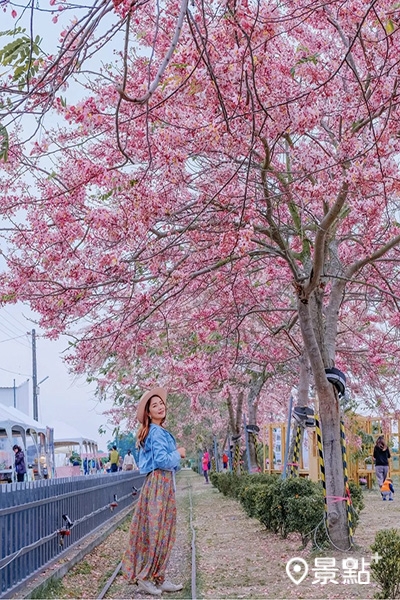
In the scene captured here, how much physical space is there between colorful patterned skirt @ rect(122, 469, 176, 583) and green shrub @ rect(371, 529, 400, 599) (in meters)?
2.26

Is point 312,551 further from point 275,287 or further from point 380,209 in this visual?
point 275,287

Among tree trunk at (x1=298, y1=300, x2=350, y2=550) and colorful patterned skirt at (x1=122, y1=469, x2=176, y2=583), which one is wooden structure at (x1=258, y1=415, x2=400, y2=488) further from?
colorful patterned skirt at (x1=122, y1=469, x2=176, y2=583)

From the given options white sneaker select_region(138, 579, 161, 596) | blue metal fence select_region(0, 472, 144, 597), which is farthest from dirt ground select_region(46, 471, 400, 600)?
blue metal fence select_region(0, 472, 144, 597)

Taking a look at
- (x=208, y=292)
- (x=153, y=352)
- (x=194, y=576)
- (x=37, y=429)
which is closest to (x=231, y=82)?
(x=194, y=576)

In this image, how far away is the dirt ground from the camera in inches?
348

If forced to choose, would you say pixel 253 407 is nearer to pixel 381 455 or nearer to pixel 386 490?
pixel 381 455

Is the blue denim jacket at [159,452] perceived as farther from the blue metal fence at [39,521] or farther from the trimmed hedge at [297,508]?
the trimmed hedge at [297,508]

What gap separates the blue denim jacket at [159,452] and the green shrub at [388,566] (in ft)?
7.33

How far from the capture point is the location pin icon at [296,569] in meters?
9.52

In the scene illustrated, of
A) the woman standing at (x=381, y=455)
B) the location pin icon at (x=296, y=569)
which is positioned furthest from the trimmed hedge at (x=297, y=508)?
the woman standing at (x=381, y=455)

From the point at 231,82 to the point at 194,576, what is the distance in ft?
17.5

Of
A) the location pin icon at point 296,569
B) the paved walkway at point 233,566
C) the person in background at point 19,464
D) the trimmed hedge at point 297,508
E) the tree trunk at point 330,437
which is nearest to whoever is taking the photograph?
the paved walkway at point 233,566

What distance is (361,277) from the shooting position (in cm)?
1492

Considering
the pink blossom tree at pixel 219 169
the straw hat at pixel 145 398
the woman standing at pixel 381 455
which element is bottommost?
the woman standing at pixel 381 455
